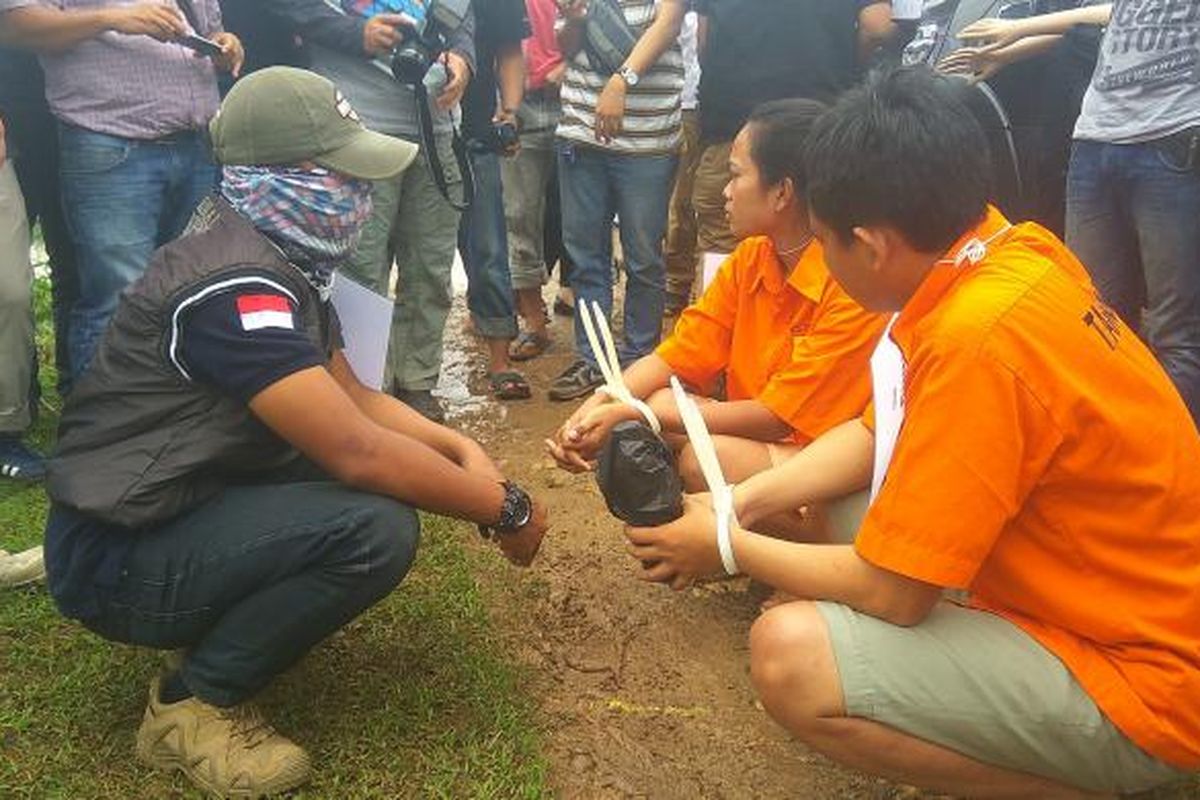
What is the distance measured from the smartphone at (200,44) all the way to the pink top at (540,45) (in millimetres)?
1763

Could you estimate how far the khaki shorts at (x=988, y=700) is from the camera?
1.76 m

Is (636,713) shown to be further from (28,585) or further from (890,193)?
(28,585)

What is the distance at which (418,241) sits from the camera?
405 centimetres

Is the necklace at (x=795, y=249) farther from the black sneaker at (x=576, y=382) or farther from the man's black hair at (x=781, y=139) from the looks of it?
the black sneaker at (x=576, y=382)

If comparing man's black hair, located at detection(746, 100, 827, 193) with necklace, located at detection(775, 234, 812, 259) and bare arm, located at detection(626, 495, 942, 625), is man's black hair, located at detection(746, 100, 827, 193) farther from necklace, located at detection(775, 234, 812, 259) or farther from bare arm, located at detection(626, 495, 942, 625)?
bare arm, located at detection(626, 495, 942, 625)

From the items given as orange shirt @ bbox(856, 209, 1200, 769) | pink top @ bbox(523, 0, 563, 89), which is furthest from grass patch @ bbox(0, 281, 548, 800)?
pink top @ bbox(523, 0, 563, 89)

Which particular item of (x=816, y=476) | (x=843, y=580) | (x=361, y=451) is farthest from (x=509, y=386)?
(x=843, y=580)

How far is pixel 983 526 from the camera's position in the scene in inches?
64.9

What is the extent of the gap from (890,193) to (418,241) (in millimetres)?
2620

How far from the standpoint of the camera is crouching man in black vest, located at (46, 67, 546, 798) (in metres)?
1.98

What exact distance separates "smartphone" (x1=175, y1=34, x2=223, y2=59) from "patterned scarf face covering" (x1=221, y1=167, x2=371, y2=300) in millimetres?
1341

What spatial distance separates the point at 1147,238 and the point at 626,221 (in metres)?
2.00

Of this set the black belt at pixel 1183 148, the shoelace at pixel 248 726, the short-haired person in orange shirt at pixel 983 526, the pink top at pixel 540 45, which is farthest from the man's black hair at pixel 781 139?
the pink top at pixel 540 45

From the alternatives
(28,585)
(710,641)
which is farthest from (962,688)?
(28,585)
